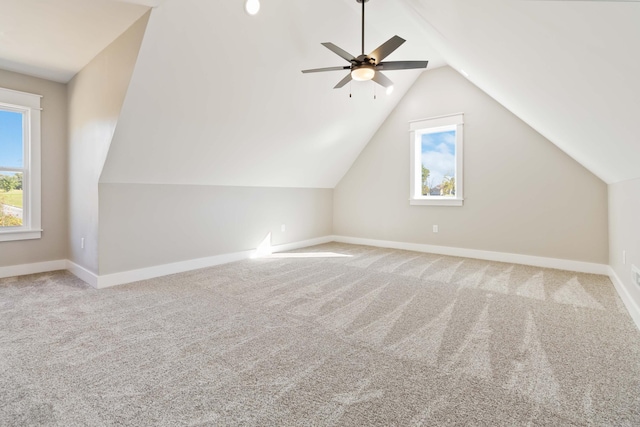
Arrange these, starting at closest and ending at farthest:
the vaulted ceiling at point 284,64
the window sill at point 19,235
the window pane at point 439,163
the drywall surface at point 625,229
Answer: the vaulted ceiling at point 284,64
the drywall surface at point 625,229
the window sill at point 19,235
the window pane at point 439,163

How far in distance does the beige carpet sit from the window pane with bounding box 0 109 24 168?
4.79 feet

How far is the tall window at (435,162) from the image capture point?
203 inches

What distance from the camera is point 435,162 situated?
5.51 metres

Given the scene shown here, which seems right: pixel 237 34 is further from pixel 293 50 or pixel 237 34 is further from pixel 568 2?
pixel 568 2

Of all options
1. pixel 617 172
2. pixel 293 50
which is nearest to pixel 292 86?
pixel 293 50

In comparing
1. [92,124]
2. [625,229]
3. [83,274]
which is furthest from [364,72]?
[83,274]

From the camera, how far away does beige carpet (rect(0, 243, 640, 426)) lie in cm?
148

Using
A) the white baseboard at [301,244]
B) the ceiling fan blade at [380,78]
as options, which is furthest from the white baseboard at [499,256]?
the ceiling fan blade at [380,78]

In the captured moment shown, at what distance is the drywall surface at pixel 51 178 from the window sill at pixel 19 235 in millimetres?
57

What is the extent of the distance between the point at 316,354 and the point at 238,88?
2806 millimetres

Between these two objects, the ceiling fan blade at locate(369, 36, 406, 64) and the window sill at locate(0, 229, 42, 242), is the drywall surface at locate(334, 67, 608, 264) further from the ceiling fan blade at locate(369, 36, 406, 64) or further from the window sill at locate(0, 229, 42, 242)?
the window sill at locate(0, 229, 42, 242)

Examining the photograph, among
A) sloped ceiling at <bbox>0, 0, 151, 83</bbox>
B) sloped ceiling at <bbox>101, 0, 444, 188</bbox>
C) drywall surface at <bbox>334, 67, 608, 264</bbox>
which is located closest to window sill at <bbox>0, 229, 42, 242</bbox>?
sloped ceiling at <bbox>101, 0, 444, 188</bbox>

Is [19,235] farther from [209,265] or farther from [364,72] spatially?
[364,72]

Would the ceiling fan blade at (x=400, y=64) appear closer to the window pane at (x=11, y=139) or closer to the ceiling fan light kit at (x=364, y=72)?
the ceiling fan light kit at (x=364, y=72)
